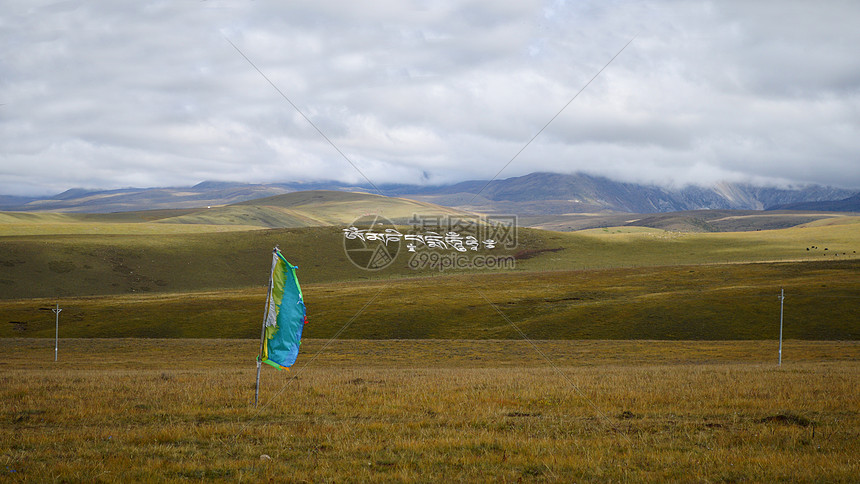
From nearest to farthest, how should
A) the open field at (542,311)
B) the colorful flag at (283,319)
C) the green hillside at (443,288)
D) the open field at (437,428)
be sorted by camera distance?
1. the open field at (437,428)
2. the colorful flag at (283,319)
3. the open field at (542,311)
4. the green hillside at (443,288)

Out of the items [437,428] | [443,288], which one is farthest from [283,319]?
[443,288]

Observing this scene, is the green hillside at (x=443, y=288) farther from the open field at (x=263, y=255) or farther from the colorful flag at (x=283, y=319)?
the colorful flag at (x=283, y=319)

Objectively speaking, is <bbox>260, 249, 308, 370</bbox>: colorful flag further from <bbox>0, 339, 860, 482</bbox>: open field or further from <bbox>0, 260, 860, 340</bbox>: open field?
<bbox>0, 260, 860, 340</bbox>: open field

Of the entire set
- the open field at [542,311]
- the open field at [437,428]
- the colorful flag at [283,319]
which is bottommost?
the open field at [542,311]

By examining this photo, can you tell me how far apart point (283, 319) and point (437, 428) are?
205 inches

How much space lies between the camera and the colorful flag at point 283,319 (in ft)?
51.8

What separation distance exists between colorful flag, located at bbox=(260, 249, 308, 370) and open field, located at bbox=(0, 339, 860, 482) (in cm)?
196

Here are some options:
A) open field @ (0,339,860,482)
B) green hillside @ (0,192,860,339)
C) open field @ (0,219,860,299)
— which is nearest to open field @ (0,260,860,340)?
green hillside @ (0,192,860,339)

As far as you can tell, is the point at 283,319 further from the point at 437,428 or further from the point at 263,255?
the point at 263,255

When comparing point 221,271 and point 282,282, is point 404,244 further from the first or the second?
point 282,282

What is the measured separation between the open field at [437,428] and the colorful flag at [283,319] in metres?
1.96

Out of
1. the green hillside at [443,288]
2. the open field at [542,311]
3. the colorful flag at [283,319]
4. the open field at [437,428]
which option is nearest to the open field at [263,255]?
the green hillside at [443,288]

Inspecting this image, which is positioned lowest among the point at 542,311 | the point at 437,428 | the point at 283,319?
the point at 542,311

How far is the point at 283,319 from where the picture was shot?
15.9 metres
